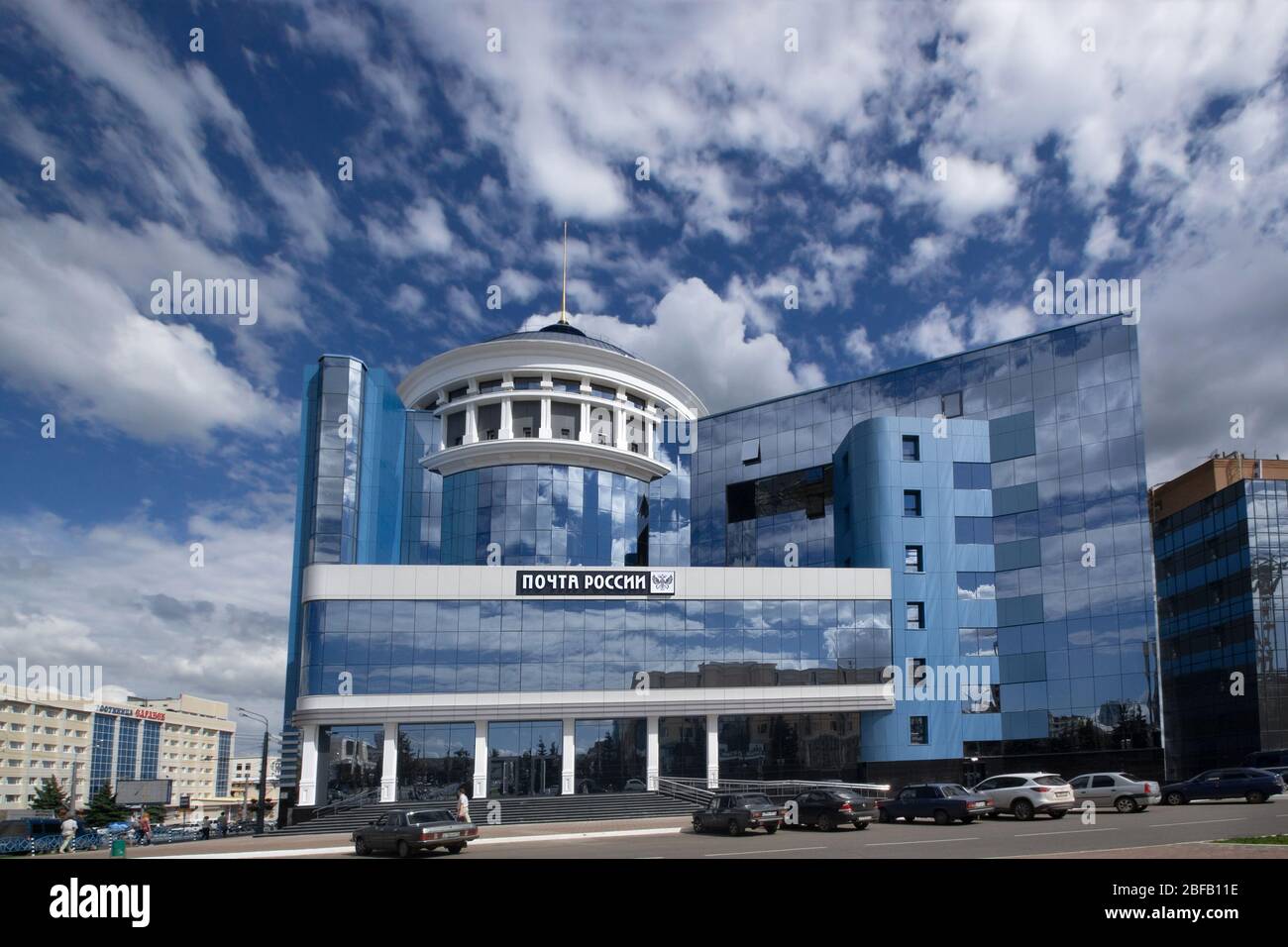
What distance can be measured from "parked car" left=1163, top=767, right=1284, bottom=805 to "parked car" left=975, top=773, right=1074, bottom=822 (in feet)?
22.3

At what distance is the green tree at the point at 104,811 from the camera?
102306 mm

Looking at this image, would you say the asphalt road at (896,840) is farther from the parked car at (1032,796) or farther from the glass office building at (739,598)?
the glass office building at (739,598)

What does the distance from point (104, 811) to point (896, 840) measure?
345ft

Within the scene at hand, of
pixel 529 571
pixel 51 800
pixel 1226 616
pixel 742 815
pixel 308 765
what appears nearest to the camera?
pixel 742 815

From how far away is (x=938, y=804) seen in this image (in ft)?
107

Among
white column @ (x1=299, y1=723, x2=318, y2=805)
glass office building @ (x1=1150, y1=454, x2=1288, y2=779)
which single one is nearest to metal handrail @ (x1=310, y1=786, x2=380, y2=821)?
white column @ (x1=299, y1=723, x2=318, y2=805)

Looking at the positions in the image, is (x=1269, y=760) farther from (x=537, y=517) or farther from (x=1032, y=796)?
(x=537, y=517)

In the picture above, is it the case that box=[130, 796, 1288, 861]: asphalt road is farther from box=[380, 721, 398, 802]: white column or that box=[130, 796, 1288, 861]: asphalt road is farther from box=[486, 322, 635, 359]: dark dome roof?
box=[486, 322, 635, 359]: dark dome roof

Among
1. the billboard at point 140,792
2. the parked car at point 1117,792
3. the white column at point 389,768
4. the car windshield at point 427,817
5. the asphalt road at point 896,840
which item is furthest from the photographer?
the billboard at point 140,792

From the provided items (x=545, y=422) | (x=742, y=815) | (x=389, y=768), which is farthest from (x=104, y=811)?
(x=742, y=815)

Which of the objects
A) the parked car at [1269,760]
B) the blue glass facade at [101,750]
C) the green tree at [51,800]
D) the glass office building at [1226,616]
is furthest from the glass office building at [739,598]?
the blue glass facade at [101,750]

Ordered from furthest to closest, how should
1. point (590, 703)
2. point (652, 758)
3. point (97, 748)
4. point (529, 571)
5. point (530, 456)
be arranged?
1. point (97, 748)
2. point (530, 456)
3. point (529, 571)
4. point (652, 758)
5. point (590, 703)

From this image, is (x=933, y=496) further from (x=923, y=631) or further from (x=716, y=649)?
(x=716, y=649)
